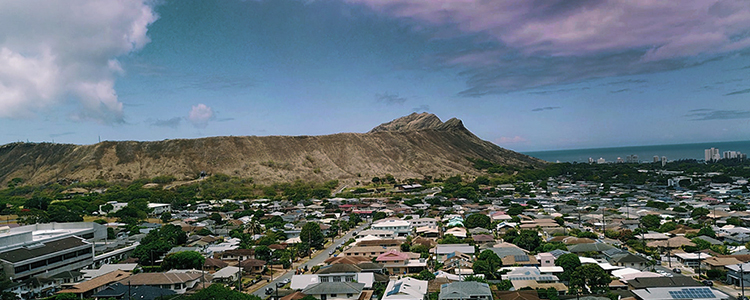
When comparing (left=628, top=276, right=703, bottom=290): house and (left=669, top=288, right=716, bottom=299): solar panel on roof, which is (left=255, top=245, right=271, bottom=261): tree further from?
(left=669, top=288, right=716, bottom=299): solar panel on roof

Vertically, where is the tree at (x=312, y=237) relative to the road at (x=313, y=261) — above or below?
above

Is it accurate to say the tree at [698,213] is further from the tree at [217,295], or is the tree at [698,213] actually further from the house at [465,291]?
the tree at [217,295]

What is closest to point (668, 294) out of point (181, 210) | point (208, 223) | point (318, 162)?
point (208, 223)

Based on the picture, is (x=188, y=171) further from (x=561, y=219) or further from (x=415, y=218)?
(x=561, y=219)

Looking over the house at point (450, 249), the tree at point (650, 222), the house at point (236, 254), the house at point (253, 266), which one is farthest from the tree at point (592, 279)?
the tree at point (650, 222)

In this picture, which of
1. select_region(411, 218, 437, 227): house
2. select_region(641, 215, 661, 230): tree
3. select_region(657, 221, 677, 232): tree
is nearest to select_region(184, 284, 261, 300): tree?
select_region(411, 218, 437, 227): house
